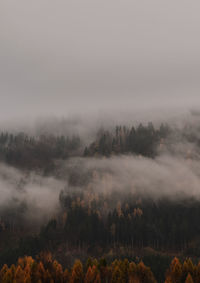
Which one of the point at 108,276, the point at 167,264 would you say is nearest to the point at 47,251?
the point at 167,264

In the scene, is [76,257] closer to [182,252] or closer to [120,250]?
[120,250]

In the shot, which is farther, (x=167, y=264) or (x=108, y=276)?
(x=167, y=264)

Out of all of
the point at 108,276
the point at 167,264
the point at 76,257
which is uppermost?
the point at 108,276

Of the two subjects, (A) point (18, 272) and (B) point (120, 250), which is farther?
(B) point (120, 250)

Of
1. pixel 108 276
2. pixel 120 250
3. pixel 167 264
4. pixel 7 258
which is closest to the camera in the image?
pixel 108 276

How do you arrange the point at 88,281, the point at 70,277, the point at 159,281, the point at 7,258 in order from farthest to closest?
the point at 7,258 < the point at 159,281 < the point at 70,277 < the point at 88,281

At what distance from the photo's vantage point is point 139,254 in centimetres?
19000

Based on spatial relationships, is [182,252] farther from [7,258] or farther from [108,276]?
[7,258]

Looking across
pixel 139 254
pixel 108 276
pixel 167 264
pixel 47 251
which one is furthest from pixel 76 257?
pixel 108 276

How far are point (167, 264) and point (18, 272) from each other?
3926 inches

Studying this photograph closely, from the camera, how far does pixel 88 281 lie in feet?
279

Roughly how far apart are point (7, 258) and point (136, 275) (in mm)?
126374

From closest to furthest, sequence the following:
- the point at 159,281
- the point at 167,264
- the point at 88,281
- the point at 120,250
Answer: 1. the point at 88,281
2. the point at 159,281
3. the point at 167,264
4. the point at 120,250

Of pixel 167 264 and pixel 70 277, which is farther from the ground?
pixel 70 277
